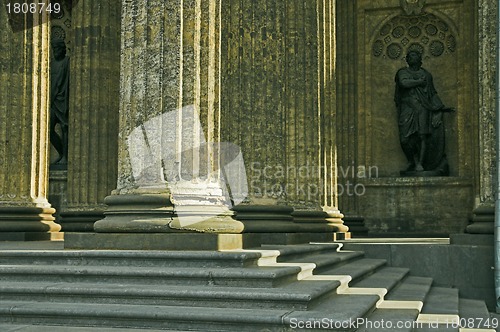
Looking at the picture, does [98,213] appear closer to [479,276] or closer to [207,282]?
[479,276]

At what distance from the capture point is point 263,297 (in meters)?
7.19

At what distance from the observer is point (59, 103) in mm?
19594

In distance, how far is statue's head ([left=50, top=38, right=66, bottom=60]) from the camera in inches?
781

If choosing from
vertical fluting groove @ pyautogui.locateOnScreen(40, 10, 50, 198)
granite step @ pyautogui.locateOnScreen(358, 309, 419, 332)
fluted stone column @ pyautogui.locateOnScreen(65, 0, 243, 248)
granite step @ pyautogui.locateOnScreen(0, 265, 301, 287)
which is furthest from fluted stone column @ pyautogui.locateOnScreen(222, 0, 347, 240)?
granite step @ pyautogui.locateOnScreen(0, 265, 301, 287)

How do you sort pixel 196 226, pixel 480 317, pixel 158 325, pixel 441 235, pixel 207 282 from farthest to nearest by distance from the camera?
pixel 441 235 < pixel 480 317 < pixel 196 226 < pixel 207 282 < pixel 158 325

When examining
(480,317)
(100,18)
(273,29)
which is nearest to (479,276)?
(480,317)

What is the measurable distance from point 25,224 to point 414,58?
11556mm

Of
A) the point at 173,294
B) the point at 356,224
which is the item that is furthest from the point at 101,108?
the point at 173,294

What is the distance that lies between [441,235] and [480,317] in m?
9.17

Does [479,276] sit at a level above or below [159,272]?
below

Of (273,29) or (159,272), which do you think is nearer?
(159,272)

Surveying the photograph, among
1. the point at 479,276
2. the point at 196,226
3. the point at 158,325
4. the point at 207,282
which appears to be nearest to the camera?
the point at 158,325

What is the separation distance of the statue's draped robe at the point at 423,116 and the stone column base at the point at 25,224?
1045 centimetres

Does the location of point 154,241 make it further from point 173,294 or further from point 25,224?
point 25,224
